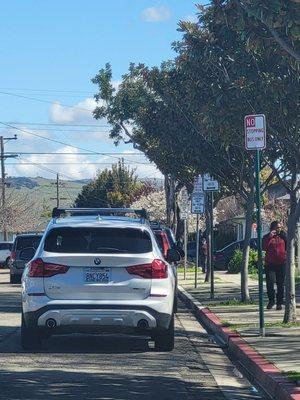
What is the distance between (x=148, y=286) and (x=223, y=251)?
3046 centimetres

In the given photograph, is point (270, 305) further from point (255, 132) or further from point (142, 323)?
point (142, 323)

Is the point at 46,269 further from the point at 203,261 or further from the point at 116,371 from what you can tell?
the point at 203,261

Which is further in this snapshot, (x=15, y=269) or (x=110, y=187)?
(x=110, y=187)

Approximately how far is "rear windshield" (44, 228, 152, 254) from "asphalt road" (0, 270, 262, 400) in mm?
1442

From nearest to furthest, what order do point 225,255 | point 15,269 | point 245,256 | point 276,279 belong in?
point 276,279, point 245,256, point 15,269, point 225,255

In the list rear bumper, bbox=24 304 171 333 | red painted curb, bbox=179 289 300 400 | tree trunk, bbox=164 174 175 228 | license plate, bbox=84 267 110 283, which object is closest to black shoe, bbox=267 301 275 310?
red painted curb, bbox=179 289 300 400

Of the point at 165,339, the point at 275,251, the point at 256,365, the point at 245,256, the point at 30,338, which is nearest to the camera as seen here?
the point at 256,365

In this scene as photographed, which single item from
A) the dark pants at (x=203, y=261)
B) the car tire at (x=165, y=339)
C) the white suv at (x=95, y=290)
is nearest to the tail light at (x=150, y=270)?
the white suv at (x=95, y=290)

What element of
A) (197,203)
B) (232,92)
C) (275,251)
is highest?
(232,92)

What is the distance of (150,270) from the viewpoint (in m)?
12.8

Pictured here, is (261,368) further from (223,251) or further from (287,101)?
(223,251)

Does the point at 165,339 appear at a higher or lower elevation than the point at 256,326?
higher

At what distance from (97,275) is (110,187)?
84712 millimetres

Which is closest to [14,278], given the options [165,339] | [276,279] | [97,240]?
[276,279]
